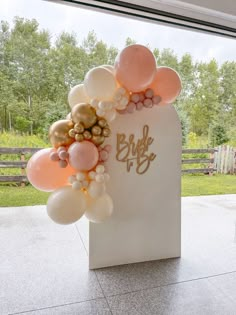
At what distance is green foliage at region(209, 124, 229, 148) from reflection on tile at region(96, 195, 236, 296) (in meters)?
2.10

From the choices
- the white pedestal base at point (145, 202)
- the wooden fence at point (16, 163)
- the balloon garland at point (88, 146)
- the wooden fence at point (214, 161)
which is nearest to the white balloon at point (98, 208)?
the balloon garland at point (88, 146)

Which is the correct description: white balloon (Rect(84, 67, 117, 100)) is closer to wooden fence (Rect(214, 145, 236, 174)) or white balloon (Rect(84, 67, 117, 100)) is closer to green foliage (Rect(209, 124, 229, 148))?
green foliage (Rect(209, 124, 229, 148))

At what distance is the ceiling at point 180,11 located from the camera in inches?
89.2

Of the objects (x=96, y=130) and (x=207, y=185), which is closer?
(x=96, y=130)

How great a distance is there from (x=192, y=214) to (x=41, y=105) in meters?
2.80

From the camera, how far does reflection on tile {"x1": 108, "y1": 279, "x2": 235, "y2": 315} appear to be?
1516 mm

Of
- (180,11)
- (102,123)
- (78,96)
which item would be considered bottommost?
(102,123)

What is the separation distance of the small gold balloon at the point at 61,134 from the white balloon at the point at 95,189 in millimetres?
344

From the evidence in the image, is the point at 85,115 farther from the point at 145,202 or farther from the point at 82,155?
the point at 145,202

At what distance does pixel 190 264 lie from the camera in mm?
2074

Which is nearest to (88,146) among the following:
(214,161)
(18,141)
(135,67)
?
(135,67)

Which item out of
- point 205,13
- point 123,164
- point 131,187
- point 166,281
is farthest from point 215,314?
point 205,13

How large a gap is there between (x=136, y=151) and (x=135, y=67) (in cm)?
68

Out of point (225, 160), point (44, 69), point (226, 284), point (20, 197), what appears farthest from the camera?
point (225, 160)
